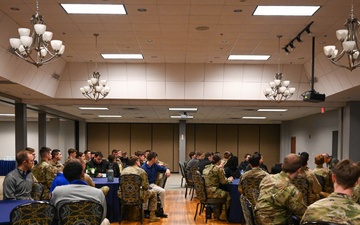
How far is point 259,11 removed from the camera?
7.76 metres

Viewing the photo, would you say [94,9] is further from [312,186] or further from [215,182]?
[312,186]

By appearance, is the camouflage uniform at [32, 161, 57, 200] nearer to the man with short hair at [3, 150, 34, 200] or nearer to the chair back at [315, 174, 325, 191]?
the man with short hair at [3, 150, 34, 200]

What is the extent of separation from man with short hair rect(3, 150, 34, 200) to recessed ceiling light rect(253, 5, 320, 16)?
201 inches

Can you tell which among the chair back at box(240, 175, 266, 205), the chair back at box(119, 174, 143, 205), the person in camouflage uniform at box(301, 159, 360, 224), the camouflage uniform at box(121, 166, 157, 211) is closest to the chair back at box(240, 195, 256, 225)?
the person in camouflage uniform at box(301, 159, 360, 224)

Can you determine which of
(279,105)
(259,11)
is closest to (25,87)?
(259,11)

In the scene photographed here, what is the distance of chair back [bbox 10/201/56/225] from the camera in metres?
3.82

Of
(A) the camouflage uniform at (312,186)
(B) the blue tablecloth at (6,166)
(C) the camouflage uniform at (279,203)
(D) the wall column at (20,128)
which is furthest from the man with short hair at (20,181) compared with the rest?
(B) the blue tablecloth at (6,166)

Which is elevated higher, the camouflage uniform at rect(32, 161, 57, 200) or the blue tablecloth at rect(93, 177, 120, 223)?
the camouflage uniform at rect(32, 161, 57, 200)

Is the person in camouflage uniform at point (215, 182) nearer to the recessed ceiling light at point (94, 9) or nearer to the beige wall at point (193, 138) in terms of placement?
the recessed ceiling light at point (94, 9)

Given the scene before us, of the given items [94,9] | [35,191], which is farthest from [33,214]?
[94,9]

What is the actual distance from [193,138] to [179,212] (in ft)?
47.9

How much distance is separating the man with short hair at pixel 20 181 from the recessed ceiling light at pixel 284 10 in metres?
5.09

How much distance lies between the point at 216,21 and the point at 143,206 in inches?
174

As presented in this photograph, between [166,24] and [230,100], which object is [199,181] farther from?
[230,100]
